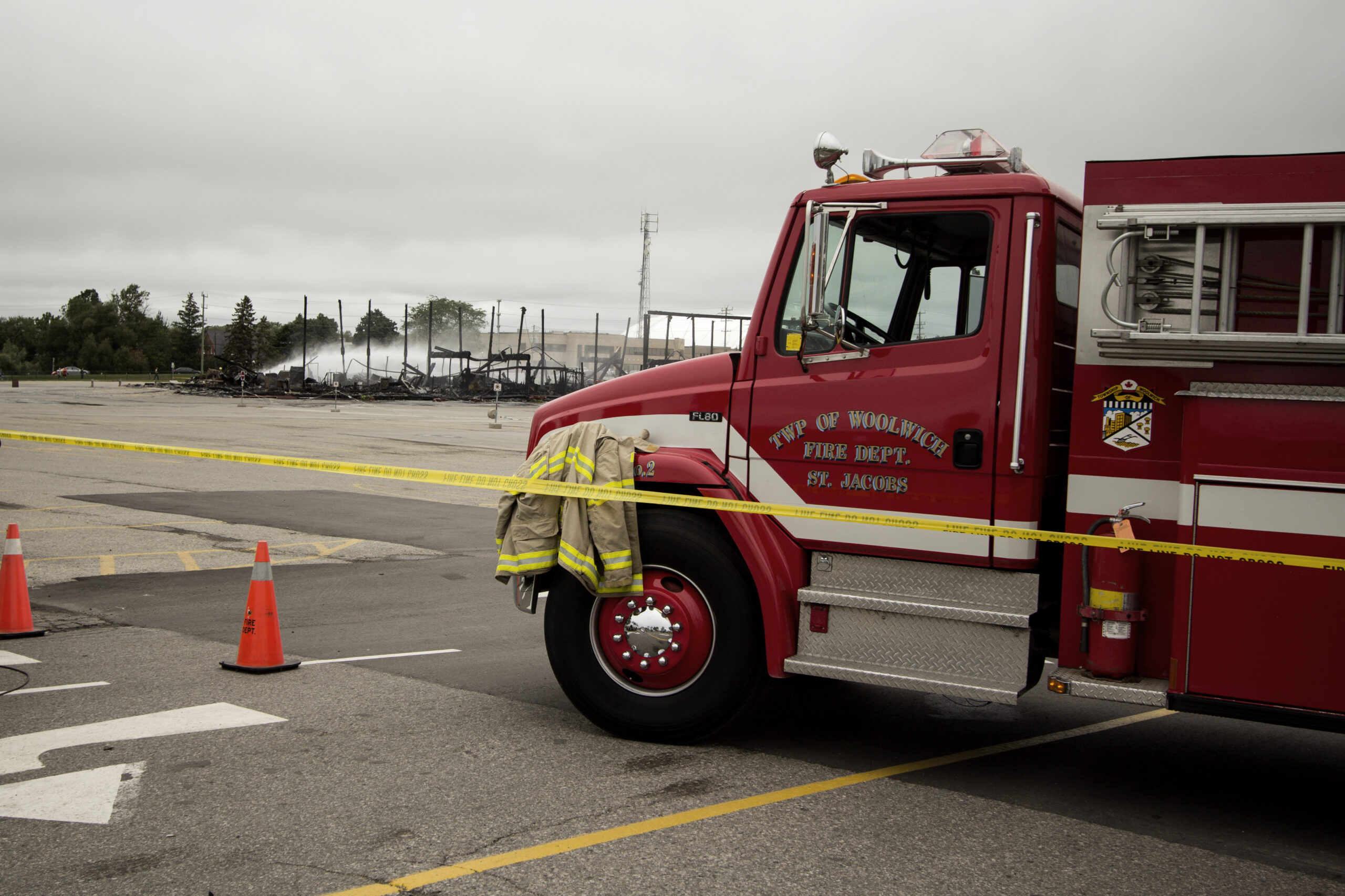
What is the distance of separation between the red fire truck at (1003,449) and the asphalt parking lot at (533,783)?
Result: 1.81 feet

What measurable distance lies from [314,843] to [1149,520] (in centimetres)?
350

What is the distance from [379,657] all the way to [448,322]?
15770cm

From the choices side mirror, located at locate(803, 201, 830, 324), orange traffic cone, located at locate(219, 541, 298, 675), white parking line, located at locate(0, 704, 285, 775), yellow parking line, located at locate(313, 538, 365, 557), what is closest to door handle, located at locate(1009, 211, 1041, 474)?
side mirror, located at locate(803, 201, 830, 324)

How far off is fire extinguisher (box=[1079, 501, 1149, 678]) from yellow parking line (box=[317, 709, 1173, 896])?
3.77 feet

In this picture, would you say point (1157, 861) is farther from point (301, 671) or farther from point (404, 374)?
point (404, 374)

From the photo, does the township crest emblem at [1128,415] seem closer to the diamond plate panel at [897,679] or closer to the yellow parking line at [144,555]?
the diamond plate panel at [897,679]

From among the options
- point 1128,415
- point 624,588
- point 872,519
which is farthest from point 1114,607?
point 624,588

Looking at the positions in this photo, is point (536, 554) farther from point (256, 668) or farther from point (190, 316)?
point (190, 316)

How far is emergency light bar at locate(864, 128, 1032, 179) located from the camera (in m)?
5.20

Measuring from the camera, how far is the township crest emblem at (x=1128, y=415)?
448cm

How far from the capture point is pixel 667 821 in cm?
439

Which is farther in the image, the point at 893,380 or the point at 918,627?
the point at 893,380

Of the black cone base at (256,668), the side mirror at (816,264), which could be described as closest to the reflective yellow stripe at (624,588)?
the side mirror at (816,264)

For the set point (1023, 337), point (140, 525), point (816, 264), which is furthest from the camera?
point (140, 525)
